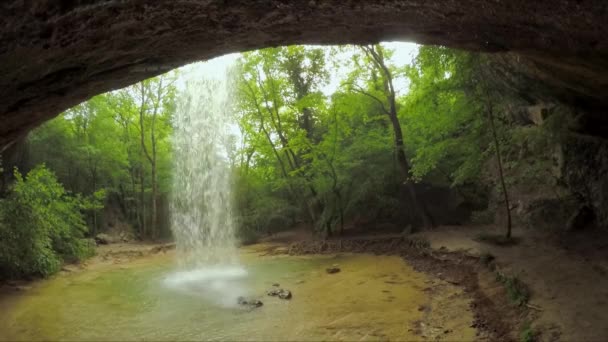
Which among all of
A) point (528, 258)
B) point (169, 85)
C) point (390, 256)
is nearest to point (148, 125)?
point (169, 85)

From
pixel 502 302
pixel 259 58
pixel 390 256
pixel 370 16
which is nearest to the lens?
pixel 370 16

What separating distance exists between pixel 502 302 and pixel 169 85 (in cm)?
2495

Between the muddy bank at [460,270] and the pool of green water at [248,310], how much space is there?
12.0 inches

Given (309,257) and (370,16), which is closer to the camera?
(370,16)

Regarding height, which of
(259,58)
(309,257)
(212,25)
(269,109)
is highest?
(259,58)

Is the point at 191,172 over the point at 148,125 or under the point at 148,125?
under

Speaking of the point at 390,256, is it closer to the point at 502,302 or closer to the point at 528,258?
the point at 528,258

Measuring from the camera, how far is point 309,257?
15.1m

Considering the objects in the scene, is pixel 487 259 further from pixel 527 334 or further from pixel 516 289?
pixel 527 334

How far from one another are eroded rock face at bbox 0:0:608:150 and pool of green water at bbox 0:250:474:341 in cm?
415

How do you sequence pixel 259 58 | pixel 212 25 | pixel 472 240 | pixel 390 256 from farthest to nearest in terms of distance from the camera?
pixel 259 58, pixel 390 256, pixel 472 240, pixel 212 25

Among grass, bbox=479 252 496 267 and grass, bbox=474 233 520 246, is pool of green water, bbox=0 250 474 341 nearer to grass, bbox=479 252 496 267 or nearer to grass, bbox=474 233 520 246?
grass, bbox=479 252 496 267

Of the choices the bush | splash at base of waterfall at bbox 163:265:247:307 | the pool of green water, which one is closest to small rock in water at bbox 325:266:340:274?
the pool of green water

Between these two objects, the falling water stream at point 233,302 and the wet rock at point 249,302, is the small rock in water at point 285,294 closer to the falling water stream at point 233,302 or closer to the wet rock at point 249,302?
the falling water stream at point 233,302
